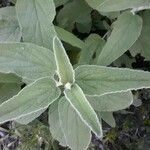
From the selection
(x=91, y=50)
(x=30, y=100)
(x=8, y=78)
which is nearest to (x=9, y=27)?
(x=8, y=78)

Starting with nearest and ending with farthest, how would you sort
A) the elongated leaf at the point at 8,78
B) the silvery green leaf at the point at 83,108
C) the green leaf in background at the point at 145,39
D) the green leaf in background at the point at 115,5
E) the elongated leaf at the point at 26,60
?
the silvery green leaf at the point at 83,108 → the elongated leaf at the point at 26,60 → the green leaf in background at the point at 115,5 → the elongated leaf at the point at 8,78 → the green leaf in background at the point at 145,39

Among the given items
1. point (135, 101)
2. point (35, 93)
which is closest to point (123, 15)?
point (35, 93)

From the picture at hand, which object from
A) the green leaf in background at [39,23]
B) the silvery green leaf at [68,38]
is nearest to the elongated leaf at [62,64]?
the green leaf in background at [39,23]

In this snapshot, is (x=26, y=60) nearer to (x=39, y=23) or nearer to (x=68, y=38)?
(x=39, y=23)

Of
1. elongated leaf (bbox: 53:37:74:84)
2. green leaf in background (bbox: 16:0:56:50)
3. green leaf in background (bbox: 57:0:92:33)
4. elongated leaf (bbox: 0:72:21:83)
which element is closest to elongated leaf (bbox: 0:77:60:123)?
elongated leaf (bbox: 53:37:74:84)

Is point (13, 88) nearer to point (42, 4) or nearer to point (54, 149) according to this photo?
point (42, 4)

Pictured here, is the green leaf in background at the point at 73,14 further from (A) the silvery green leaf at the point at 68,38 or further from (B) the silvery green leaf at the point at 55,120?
(B) the silvery green leaf at the point at 55,120
